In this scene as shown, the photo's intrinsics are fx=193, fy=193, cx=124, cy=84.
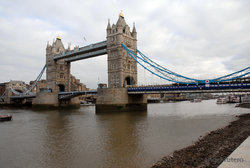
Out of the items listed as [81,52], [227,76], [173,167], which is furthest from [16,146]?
[81,52]

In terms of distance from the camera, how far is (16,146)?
12273 millimetres

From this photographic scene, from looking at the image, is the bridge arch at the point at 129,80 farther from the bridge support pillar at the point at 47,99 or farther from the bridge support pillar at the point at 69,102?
the bridge support pillar at the point at 69,102

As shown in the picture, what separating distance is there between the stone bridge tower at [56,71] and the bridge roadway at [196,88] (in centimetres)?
2828

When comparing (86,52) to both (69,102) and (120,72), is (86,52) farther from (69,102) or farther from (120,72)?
(69,102)

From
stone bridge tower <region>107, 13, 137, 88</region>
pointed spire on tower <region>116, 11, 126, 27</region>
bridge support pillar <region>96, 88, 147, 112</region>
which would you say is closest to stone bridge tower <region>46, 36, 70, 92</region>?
stone bridge tower <region>107, 13, 137, 88</region>

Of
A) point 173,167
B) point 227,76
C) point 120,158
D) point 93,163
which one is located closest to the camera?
point 173,167

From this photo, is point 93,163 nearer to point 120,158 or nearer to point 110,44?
point 120,158

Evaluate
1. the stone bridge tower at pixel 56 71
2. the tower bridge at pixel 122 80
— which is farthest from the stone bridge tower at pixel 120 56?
the stone bridge tower at pixel 56 71

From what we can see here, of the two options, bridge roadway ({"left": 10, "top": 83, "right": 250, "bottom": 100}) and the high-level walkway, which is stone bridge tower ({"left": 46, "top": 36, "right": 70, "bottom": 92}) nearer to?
bridge roadway ({"left": 10, "top": 83, "right": 250, "bottom": 100})

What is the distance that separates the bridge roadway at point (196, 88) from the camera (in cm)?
2558

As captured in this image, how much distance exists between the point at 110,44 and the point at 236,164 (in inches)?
1393

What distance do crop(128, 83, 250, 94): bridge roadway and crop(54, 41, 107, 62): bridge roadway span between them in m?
13.1

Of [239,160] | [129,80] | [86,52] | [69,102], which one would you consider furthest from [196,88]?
[69,102]

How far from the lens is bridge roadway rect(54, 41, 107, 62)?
4206cm
